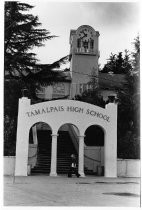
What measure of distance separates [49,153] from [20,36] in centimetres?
776

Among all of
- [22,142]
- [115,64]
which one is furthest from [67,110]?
[115,64]

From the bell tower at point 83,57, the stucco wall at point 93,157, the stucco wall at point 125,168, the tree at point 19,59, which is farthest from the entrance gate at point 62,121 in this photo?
the bell tower at point 83,57

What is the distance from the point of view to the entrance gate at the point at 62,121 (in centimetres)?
2098

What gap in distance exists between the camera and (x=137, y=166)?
74.3ft

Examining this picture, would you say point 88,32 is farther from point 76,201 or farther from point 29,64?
point 76,201

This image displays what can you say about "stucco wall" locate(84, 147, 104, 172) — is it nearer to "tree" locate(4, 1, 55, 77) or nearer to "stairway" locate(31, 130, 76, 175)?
"stairway" locate(31, 130, 76, 175)

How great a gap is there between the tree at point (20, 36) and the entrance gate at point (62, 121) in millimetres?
2359

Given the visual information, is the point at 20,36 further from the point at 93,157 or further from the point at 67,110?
the point at 93,157

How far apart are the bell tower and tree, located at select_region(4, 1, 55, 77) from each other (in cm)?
2169

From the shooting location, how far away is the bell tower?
44.4m

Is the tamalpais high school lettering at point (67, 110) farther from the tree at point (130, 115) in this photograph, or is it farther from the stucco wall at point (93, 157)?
the stucco wall at point (93, 157)

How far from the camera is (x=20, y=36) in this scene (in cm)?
2202

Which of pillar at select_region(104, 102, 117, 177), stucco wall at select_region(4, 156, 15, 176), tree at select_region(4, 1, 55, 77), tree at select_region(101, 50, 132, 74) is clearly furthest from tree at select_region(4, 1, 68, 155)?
tree at select_region(101, 50, 132, 74)

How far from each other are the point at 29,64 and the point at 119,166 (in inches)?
311
